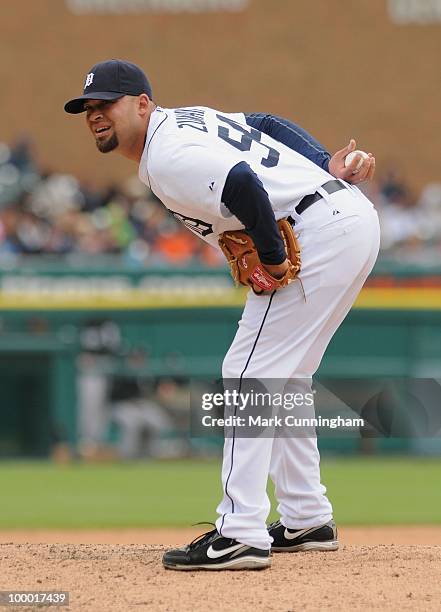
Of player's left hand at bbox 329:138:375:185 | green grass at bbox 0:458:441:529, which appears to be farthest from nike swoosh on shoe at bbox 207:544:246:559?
green grass at bbox 0:458:441:529

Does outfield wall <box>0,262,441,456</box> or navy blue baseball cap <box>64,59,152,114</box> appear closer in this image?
navy blue baseball cap <box>64,59,152,114</box>

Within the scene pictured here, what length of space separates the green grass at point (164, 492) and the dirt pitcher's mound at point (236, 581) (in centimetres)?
230

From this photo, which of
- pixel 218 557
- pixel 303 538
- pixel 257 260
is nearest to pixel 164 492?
pixel 303 538

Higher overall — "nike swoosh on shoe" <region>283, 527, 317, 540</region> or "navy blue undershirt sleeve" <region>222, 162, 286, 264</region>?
"navy blue undershirt sleeve" <region>222, 162, 286, 264</region>

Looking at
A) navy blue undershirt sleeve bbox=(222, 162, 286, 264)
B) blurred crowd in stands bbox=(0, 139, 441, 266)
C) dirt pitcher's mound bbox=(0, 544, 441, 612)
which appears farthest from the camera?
blurred crowd in stands bbox=(0, 139, 441, 266)

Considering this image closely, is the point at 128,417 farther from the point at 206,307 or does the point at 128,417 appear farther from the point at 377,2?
the point at 377,2

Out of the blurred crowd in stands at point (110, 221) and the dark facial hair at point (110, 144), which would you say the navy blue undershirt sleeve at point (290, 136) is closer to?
the dark facial hair at point (110, 144)

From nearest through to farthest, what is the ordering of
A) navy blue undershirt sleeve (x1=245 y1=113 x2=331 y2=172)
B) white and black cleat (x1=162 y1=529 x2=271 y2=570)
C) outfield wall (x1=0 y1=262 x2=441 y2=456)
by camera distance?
white and black cleat (x1=162 y1=529 x2=271 y2=570) < navy blue undershirt sleeve (x1=245 y1=113 x2=331 y2=172) < outfield wall (x1=0 y1=262 x2=441 y2=456)

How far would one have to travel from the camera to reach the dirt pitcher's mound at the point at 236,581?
382 centimetres

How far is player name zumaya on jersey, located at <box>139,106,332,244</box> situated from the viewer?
Result: 4.15 m

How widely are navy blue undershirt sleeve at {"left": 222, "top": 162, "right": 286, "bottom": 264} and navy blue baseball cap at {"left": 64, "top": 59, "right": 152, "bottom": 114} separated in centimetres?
54

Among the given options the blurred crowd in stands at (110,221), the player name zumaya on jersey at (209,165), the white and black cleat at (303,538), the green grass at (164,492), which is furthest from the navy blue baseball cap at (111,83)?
the blurred crowd in stands at (110,221)

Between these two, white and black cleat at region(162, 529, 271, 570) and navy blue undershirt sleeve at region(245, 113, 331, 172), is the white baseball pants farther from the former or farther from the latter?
navy blue undershirt sleeve at region(245, 113, 331, 172)

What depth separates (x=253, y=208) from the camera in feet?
13.5
